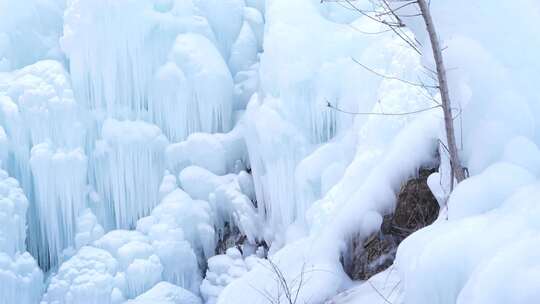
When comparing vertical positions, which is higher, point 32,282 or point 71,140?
point 71,140

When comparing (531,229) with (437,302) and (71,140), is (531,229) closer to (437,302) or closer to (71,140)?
(437,302)

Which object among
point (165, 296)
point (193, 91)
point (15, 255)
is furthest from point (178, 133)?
point (15, 255)

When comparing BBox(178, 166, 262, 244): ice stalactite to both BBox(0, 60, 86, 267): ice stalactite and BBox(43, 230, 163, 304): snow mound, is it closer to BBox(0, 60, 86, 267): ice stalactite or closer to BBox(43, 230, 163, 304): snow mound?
BBox(43, 230, 163, 304): snow mound

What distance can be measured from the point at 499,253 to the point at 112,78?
22.1 ft

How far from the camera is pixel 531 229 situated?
8.07 feet

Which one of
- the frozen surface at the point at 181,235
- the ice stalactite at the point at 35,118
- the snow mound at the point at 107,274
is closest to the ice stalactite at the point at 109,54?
the ice stalactite at the point at 35,118

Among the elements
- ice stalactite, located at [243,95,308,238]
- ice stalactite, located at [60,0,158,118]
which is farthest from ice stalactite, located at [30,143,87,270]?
ice stalactite, located at [243,95,308,238]

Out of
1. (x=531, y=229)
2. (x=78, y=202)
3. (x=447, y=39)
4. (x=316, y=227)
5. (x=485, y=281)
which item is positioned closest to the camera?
(x=485, y=281)

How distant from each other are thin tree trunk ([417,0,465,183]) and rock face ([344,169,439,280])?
1.18 m

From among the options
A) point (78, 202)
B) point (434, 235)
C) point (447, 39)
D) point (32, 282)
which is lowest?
point (32, 282)

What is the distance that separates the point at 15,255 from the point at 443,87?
595cm

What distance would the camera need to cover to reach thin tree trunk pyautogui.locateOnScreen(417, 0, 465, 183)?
3142 mm

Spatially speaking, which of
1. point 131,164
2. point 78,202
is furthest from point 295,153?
point 78,202

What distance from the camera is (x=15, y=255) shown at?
755 centimetres
